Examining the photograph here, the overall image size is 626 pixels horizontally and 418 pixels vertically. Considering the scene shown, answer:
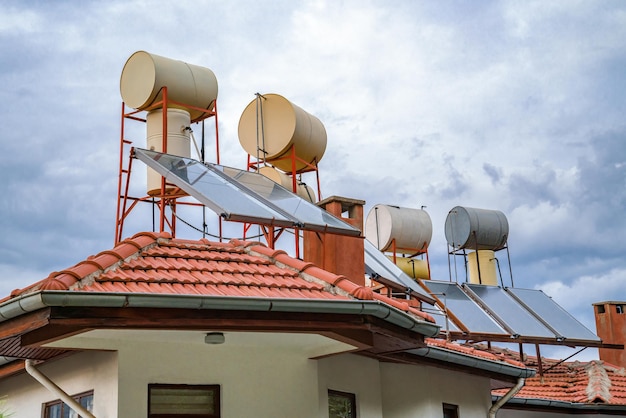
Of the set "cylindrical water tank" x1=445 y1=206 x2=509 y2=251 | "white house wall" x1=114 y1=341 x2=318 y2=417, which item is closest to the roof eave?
"cylindrical water tank" x1=445 y1=206 x2=509 y2=251

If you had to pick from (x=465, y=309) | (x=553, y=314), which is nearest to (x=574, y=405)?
(x=553, y=314)

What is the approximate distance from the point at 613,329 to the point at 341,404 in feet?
41.3

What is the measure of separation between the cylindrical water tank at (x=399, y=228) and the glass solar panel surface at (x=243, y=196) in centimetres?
798

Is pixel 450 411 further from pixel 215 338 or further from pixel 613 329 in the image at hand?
pixel 613 329

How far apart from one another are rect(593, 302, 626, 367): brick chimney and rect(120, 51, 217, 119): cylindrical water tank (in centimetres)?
1055

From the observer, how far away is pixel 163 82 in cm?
1823

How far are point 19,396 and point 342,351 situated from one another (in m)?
4.16

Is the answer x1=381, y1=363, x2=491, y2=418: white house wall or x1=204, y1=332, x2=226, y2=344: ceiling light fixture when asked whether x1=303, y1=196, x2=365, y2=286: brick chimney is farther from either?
x1=204, y1=332, x2=226, y2=344: ceiling light fixture

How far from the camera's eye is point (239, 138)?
21609 mm

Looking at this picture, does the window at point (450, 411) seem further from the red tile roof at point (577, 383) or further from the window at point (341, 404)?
the red tile roof at point (577, 383)

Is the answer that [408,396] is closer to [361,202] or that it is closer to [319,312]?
[361,202]

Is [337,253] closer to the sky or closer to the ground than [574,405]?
closer to the sky

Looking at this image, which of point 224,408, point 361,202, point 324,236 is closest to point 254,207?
point 324,236

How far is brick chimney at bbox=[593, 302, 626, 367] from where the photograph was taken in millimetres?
21125
